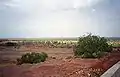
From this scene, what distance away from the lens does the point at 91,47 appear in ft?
28.7

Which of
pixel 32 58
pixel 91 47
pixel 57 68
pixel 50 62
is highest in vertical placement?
pixel 91 47

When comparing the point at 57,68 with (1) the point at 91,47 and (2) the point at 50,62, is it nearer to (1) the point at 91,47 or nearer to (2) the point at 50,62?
(2) the point at 50,62

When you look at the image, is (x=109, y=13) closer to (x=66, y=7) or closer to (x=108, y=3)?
(x=108, y=3)

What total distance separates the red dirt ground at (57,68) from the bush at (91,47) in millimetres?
316

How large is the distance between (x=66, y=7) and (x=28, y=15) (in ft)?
3.75

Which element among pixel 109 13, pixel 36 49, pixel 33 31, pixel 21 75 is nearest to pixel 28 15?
pixel 33 31

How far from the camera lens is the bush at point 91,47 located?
8.08m

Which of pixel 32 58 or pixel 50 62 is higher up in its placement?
pixel 32 58

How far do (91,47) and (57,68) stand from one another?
7.25 ft

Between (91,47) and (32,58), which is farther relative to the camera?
(91,47)

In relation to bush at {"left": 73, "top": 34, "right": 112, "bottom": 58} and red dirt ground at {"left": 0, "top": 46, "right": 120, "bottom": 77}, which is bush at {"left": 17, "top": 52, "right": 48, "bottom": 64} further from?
bush at {"left": 73, "top": 34, "right": 112, "bottom": 58}

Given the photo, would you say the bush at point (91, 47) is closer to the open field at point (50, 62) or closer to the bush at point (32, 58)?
the open field at point (50, 62)

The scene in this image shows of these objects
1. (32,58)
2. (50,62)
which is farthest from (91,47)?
(32,58)

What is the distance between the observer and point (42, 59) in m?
6.90
